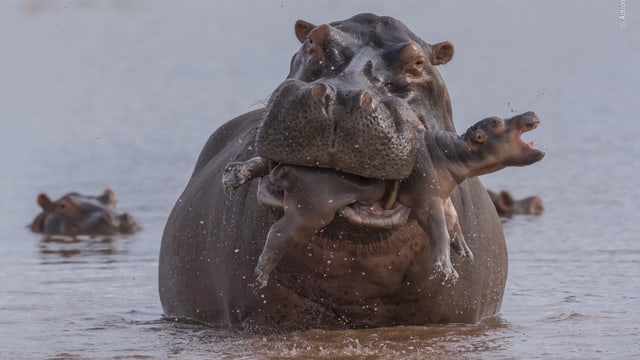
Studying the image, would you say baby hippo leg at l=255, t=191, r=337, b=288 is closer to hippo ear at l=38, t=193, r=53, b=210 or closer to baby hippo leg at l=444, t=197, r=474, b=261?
baby hippo leg at l=444, t=197, r=474, b=261

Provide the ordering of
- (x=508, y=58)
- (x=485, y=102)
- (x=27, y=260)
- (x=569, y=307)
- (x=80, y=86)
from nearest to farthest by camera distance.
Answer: (x=569, y=307) → (x=27, y=260) → (x=485, y=102) → (x=80, y=86) → (x=508, y=58)

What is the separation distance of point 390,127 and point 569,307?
2.43 metres

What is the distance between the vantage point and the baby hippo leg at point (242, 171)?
17.5 feet

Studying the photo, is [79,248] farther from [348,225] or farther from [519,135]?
[519,135]

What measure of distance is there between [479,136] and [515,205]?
678cm

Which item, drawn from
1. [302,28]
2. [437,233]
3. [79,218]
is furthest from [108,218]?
[437,233]

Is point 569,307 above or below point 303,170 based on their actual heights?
below

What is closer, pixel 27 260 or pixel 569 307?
pixel 569 307

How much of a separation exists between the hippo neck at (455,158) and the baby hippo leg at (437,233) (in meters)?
0.11

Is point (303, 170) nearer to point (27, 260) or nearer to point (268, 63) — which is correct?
point (27, 260)

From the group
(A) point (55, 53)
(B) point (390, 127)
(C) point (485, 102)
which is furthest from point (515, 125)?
(A) point (55, 53)

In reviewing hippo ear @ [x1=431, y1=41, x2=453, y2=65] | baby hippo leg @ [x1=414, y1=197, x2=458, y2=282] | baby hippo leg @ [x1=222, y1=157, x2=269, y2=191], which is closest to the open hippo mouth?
baby hippo leg @ [x1=414, y1=197, x2=458, y2=282]

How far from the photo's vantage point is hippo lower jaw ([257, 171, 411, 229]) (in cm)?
529

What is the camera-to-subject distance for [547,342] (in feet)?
20.2
